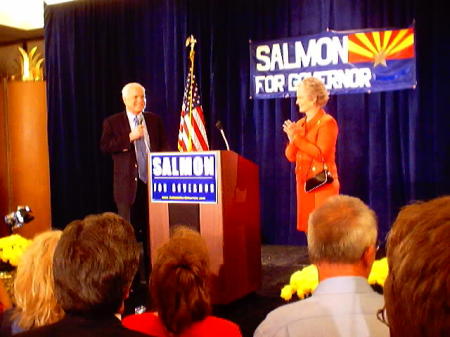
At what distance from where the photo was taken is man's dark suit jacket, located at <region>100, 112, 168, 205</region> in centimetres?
418

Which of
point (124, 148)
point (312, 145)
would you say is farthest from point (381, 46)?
point (124, 148)

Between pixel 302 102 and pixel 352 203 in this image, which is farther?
pixel 302 102

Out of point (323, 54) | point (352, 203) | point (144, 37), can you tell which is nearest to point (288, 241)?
point (323, 54)

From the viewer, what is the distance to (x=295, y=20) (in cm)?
584

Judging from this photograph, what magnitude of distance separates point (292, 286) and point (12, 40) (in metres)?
6.41

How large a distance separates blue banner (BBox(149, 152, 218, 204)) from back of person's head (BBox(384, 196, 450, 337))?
2533mm

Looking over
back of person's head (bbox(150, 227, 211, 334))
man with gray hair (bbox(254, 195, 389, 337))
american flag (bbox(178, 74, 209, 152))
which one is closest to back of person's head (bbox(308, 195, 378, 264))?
man with gray hair (bbox(254, 195, 389, 337))

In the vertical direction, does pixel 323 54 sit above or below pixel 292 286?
above

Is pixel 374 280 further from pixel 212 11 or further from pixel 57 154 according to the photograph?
pixel 57 154

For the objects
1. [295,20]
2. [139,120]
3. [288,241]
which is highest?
[295,20]

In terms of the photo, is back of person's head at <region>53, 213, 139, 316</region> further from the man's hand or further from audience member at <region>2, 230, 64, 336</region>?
the man's hand

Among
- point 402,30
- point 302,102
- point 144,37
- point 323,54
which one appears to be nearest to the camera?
point 302,102

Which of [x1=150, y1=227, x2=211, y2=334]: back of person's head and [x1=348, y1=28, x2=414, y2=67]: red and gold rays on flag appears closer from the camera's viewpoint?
[x1=150, y1=227, x2=211, y2=334]: back of person's head

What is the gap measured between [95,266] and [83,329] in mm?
148
